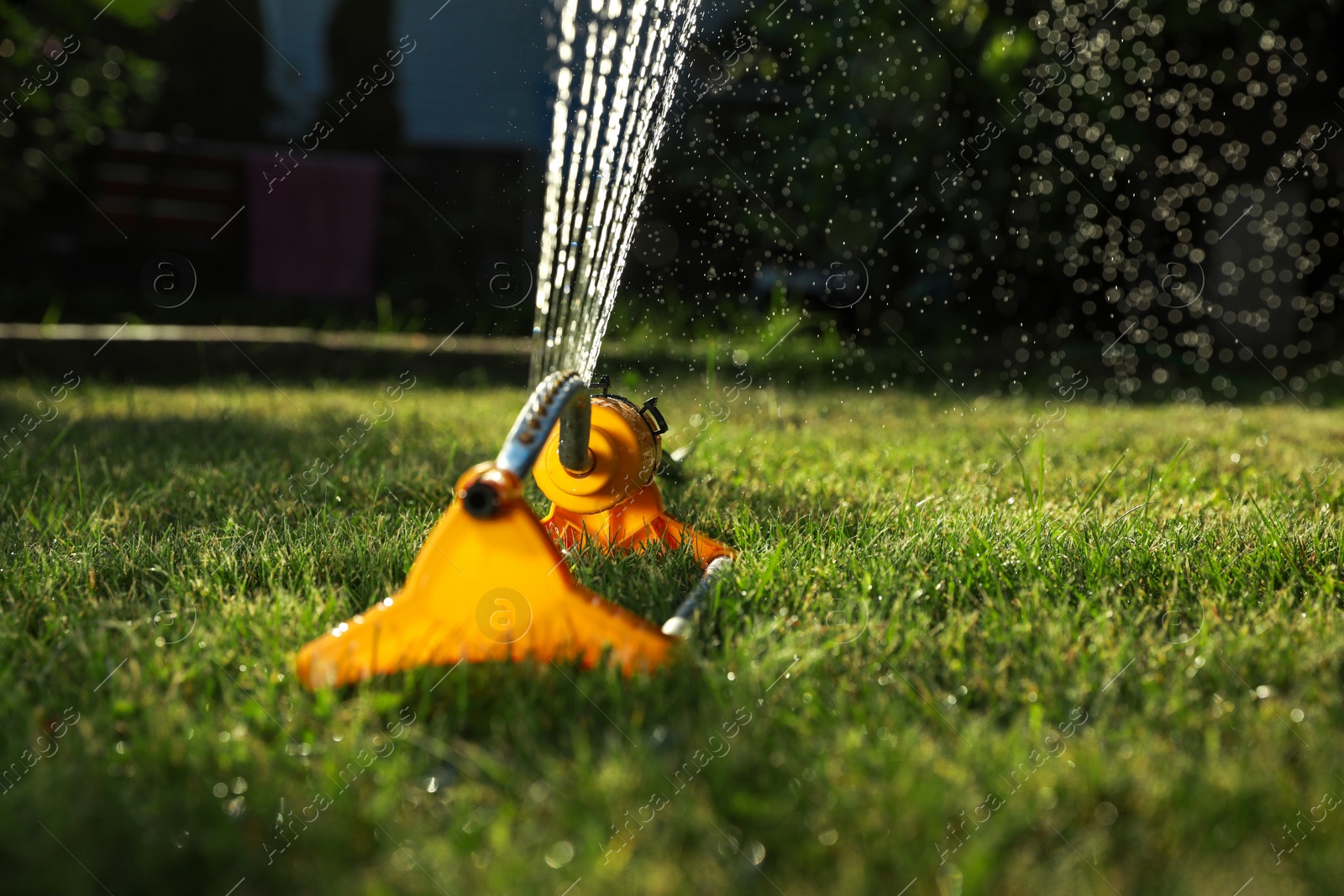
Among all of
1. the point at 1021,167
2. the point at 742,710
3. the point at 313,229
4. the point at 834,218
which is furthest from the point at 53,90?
the point at 742,710

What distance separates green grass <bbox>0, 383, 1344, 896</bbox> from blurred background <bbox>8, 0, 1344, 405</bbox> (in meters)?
2.71

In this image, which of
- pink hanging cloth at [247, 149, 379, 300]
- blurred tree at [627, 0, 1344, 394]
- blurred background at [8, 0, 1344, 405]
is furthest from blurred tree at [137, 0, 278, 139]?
blurred tree at [627, 0, 1344, 394]

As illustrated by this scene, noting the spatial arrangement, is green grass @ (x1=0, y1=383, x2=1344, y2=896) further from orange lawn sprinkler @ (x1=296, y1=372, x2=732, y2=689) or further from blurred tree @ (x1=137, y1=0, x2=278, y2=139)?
blurred tree @ (x1=137, y1=0, x2=278, y2=139)

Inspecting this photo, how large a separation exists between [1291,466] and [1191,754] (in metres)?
1.91

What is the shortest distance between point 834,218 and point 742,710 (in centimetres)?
519

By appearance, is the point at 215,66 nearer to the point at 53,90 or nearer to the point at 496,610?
the point at 53,90

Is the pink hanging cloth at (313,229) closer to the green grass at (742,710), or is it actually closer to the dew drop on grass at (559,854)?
the green grass at (742,710)

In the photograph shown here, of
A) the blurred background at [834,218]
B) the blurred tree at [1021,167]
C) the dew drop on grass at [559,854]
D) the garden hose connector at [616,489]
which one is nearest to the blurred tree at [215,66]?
the blurred background at [834,218]

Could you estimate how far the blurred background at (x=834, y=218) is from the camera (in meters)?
5.34

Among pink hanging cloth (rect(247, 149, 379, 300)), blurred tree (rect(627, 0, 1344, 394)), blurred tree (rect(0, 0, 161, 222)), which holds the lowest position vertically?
blurred tree (rect(627, 0, 1344, 394))

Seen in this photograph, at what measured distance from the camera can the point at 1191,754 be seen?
1069 mm

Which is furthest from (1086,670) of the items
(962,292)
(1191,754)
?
(962,292)

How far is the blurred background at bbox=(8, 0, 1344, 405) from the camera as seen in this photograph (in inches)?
210

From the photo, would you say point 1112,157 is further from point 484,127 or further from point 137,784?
point 484,127
